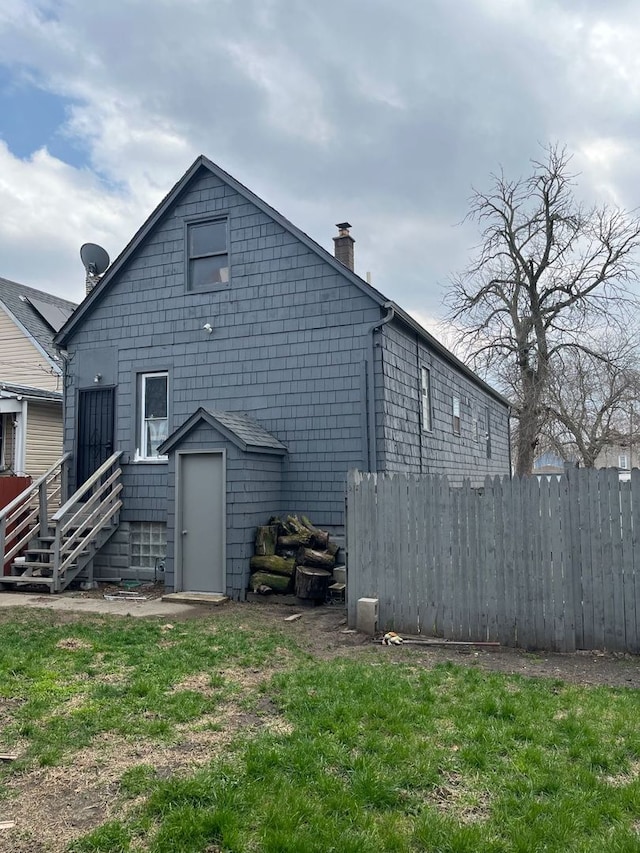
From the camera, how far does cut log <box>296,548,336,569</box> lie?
980 centimetres

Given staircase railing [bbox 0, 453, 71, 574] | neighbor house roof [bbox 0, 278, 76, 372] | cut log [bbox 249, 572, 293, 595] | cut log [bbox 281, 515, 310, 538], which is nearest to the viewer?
cut log [bbox 249, 572, 293, 595]

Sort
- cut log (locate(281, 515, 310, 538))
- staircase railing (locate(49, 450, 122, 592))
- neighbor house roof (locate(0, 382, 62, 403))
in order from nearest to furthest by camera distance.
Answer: cut log (locate(281, 515, 310, 538)) < staircase railing (locate(49, 450, 122, 592)) < neighbor house roof (locate(0, 382, 62, 403))

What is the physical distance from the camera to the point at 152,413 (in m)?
12.6

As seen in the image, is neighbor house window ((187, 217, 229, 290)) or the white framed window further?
the white framed window

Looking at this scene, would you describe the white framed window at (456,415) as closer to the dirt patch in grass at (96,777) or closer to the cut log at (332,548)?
the cut log at (332,548)

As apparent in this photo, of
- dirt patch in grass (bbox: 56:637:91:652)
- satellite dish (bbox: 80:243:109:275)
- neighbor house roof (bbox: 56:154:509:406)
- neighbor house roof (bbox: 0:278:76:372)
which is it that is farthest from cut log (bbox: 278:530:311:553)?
neighbor house roof (bbox: 0:278:76:372)

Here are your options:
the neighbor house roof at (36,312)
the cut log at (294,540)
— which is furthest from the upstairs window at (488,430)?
the neighbor house roof at (36,312)

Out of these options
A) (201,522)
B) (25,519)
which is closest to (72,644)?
(201,522)

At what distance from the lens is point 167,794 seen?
3.40 meters

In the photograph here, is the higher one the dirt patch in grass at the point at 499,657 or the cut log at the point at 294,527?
the cut log at the point at 294,527

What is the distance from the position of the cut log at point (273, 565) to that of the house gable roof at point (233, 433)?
5.53 feet

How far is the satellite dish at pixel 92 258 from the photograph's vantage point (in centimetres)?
1496

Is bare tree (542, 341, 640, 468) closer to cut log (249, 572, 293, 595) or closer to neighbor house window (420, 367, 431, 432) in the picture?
neighbor house window (420, 367, 431, 432)

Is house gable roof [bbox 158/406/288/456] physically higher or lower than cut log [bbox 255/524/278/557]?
higher
